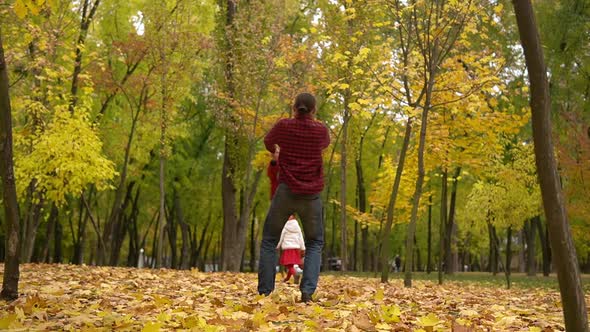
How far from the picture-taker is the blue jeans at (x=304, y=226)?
21.9 ft

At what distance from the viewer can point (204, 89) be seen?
3322 cm

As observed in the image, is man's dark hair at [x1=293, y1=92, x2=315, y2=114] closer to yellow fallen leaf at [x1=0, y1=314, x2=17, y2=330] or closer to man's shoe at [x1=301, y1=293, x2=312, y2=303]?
man's shoe at [x1=301, y1=293, x2=312, y2=303]

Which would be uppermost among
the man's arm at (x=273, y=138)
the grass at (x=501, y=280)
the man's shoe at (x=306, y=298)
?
the man's arm at (x=273, y=138)

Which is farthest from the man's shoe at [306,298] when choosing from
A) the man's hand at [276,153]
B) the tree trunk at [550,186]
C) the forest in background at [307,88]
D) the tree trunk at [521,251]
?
the tree trunk at [521,251]

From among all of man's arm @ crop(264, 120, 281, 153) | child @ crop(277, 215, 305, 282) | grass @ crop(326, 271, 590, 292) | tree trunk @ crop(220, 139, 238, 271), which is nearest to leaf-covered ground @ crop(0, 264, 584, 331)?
man's arm @ crop(264, 120, 281, 153)

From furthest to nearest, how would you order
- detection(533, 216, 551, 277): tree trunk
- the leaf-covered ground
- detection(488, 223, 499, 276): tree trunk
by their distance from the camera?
detection(533, 216, 551, 277): tree trunk
detection(488, 223, 499, 276): tree trunk
the leaf-covered ground

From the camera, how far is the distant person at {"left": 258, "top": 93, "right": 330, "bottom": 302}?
6664 millimetres

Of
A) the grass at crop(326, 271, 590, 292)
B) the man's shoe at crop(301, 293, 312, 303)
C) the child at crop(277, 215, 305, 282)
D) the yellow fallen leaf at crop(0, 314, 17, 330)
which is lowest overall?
the yellow fallen leaf at crop(0, 314, 17, 330)

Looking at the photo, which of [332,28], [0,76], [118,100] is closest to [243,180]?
[332,28]

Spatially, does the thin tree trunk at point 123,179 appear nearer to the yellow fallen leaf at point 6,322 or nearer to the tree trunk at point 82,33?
the tree trunk at point 82,33

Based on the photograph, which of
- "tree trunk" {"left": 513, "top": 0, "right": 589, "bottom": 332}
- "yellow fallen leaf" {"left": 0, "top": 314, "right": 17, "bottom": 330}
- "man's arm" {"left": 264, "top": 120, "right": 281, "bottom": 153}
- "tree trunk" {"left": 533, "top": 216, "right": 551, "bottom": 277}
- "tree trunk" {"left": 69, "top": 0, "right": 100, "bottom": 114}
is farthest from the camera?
"tree trunk" {"left": 533, "top": 216, "right": 551, "bottom": 277}

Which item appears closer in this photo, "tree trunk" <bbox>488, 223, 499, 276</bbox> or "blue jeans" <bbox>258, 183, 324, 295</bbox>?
"blue jeans" <bbox>258, 183, 324, 295</bbox>

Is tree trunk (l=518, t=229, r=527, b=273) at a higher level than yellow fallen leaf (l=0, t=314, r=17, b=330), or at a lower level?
higher

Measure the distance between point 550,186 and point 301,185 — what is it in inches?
120
